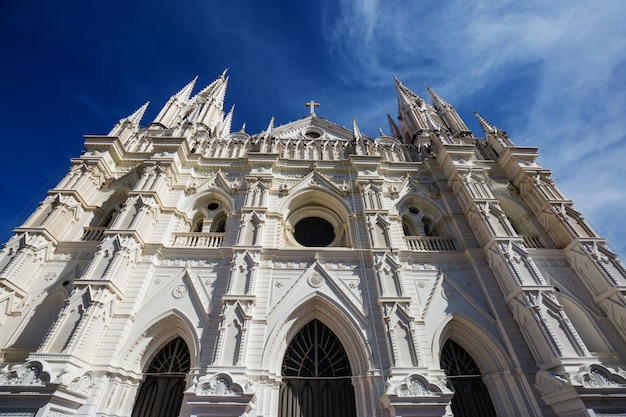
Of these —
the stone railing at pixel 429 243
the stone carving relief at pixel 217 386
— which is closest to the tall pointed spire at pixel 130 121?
the stone carving relief at pixel 217 386

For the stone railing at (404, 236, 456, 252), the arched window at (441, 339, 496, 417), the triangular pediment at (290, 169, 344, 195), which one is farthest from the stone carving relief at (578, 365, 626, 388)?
the triangular pediment at (290, 169, 344, 195)

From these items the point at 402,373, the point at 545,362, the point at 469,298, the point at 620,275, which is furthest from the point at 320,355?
the point at 620,275

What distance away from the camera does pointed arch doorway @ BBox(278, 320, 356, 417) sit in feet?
27.9

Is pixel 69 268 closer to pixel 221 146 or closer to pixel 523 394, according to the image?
pixel 221 146

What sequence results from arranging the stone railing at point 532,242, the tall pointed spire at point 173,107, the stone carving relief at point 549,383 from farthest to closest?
1. the tall pointed spire at point 173,107
2. the stone railing at point 532,242
3. the stone carving relief at point 549,383

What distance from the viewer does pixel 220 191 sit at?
1371 centimetres

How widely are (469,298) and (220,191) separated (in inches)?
460

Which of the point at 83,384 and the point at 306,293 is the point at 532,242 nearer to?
the point at 306,293

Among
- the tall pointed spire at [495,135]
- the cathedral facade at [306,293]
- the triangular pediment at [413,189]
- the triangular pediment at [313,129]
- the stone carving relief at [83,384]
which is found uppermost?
the triangular pediment at [313,129]

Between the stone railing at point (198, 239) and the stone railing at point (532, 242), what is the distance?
520 inches

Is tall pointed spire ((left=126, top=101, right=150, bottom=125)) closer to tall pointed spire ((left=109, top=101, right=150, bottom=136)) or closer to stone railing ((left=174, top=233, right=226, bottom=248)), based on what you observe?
tall pointed spire ((left=109, top=101, right=150, bottom=136))

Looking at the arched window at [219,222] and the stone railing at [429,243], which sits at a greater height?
the arched window at [219,222]

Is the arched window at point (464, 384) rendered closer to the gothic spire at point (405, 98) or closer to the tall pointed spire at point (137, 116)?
the gothic spire at point (405, 98)

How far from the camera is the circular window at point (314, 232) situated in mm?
13367
